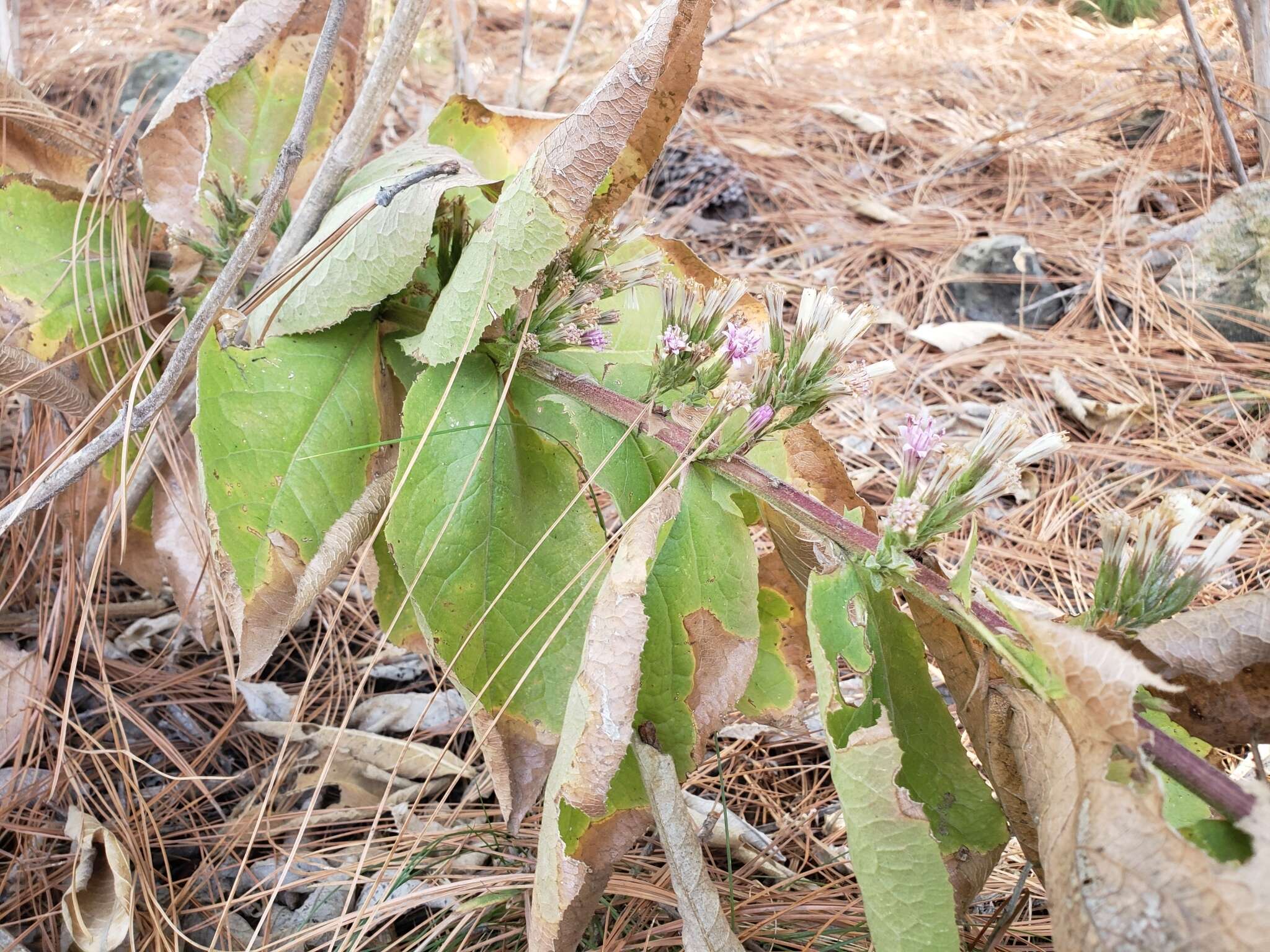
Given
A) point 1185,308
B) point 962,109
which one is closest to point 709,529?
point 1185,308

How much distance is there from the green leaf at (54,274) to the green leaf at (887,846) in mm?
1264

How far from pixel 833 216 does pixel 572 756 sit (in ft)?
8.62

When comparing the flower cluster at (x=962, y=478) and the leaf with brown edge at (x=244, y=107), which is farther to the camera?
the leaf with brown edge at (x=244, y=107)

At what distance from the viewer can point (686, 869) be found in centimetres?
94

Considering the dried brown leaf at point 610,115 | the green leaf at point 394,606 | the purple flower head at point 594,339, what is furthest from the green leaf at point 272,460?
the dried brown leaf at point 610,115

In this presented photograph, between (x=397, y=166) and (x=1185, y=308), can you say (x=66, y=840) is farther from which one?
(x=1185, y=308)

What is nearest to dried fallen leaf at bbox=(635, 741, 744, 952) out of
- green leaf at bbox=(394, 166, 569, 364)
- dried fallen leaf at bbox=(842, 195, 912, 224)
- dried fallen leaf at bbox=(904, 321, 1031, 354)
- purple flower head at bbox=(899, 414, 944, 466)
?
purple flower head at bbox=(899, 414, 944, 466)

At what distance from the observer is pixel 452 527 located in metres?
1.07

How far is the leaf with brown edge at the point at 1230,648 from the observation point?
2.53 feet

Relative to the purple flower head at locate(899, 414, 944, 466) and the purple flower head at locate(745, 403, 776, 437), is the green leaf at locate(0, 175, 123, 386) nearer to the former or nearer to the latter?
the purple flower head at locate(745, 403, 776, 437)

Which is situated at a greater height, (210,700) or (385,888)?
(385,888)

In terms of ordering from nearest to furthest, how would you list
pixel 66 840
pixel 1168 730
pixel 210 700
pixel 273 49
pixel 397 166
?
pixel 1168 730 → pixel 397 166 → pixel 66 840 → pixel 273 49 → pixel 210 700

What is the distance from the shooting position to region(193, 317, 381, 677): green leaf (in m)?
1.06

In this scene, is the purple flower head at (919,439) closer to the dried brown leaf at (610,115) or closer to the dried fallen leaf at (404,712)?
the dried brown leaf at (610,115)
